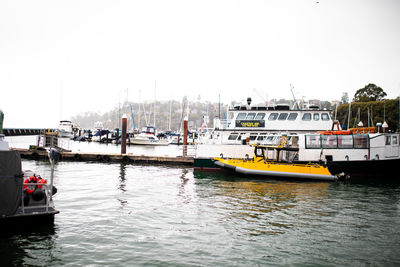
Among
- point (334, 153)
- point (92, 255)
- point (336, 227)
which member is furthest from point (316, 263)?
point (334, 153)

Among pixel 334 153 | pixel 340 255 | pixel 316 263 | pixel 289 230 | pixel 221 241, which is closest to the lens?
pixel 316 263

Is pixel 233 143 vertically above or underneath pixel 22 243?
above

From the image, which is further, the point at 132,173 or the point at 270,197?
the point at 132,173

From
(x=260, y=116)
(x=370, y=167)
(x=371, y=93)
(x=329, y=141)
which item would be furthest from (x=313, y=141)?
(x=371, y=93)

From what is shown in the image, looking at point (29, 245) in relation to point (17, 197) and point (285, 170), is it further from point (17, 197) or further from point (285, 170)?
point (285, 170)

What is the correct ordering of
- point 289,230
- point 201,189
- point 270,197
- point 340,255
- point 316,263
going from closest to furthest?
1. point 316,263
2. point 340,255
3. point 289,230
4. point 270,197
5. point 201,189

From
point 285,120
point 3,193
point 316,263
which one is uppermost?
point 285,120

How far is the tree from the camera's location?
83.6 m

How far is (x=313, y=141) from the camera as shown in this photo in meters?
23.9

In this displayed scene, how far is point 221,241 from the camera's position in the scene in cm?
910

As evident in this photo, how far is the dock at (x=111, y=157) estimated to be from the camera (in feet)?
97.1

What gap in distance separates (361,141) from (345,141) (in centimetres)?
120

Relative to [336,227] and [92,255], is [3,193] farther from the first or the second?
[336,227]

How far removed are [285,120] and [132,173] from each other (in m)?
14.9
